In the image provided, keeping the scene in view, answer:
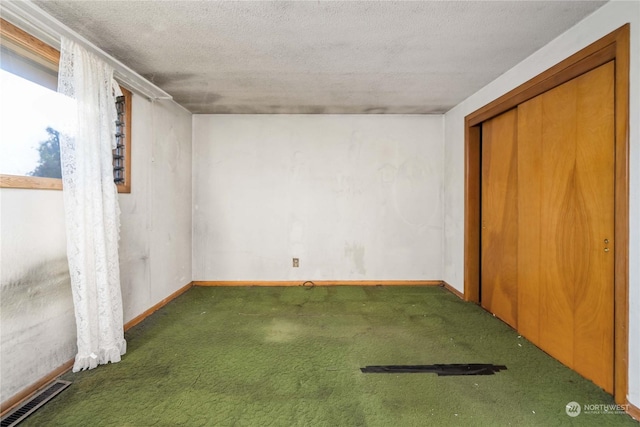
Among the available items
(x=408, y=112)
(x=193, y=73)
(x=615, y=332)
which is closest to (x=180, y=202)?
(x=193, y=73)

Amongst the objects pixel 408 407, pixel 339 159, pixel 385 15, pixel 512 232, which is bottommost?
pixel 408 407

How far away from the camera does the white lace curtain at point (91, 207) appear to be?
178cm

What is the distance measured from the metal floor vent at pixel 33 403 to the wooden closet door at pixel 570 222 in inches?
133

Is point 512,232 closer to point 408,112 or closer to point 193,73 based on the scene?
point 408,112

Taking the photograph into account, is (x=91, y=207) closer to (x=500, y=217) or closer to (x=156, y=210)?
(x=156, y=210)

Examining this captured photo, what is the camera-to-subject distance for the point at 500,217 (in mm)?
2760

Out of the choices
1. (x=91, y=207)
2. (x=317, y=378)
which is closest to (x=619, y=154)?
(x=317, y=378)

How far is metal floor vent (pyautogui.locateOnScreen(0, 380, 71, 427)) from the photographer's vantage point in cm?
143

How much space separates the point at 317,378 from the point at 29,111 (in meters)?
2.50

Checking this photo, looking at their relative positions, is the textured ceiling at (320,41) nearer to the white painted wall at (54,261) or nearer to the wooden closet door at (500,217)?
the wooden closet door at (500,217)

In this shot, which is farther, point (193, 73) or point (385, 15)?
point (193, 73)

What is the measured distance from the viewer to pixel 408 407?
5.07 feet

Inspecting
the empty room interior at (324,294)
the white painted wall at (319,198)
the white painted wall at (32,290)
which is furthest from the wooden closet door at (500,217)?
the white painted wall at (32,290)

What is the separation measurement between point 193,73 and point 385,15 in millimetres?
1788
